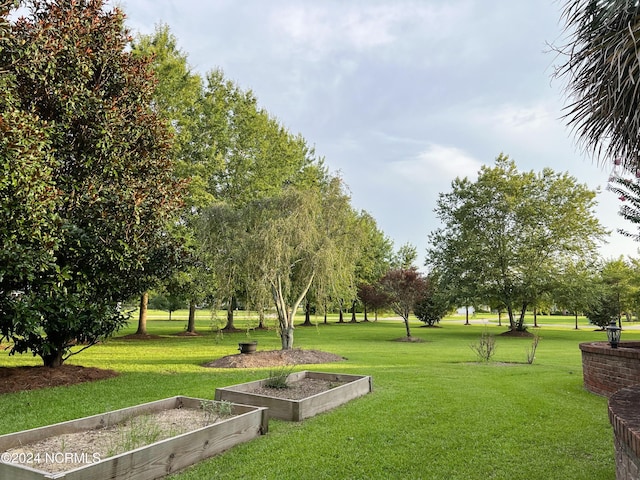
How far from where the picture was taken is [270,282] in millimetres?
11875

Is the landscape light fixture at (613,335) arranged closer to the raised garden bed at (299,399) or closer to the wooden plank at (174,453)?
the raised garden bed at (299,399)

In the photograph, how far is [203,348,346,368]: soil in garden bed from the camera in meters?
11.0

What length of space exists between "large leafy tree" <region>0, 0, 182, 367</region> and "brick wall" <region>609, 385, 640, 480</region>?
7.03 metres

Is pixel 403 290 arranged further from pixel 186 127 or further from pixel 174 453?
pixel 174 453

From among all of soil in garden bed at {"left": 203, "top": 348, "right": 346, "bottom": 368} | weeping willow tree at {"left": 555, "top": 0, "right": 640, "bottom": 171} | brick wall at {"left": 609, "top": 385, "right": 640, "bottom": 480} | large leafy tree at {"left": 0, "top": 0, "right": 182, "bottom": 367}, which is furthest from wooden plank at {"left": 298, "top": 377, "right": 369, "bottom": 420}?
weeping willow tree at {"left": 555, "top": 0, "right": 640, "bottom": 171}

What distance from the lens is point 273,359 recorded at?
1152 cm

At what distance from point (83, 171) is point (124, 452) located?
19.8 feet

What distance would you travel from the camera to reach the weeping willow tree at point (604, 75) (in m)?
3.54

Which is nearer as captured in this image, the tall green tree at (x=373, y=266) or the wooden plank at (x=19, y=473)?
the wooden plank at (x=19, y=473)

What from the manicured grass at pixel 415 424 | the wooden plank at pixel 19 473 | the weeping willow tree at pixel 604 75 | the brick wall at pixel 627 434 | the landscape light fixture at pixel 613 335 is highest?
the weeping willow tree at pixel 604 75

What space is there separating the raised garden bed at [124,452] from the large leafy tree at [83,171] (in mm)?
2931

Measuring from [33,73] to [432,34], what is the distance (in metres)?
7.79

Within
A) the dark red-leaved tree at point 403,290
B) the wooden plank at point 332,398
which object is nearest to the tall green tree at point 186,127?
the dark red-leaved tree at point 403,290

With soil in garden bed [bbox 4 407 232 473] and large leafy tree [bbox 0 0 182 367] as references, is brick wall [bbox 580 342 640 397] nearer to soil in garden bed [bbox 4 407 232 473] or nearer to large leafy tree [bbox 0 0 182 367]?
soil in garden bed [bbox 4 407 232 473]
